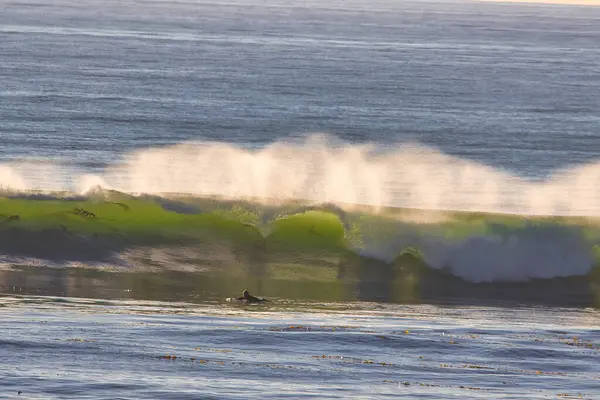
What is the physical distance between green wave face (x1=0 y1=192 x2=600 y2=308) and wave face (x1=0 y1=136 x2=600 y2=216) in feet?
8.52

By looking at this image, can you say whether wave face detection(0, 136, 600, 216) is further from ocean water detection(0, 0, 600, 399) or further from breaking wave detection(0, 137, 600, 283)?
breaking wave detection(0, 137, 600, 283)

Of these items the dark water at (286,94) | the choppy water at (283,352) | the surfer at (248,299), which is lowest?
the choppy water at (283,352)

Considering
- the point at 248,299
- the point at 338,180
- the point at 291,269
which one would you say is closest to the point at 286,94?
the point at 338,180

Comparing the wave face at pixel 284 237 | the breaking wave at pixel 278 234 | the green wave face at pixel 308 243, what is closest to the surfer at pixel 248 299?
the green wave face at pixel 308 243

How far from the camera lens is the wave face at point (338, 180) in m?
40.2

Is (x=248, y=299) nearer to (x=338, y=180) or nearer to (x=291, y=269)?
(x=291, y=269)

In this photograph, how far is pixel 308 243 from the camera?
1152 inches

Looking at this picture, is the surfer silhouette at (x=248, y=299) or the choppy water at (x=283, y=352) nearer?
the choppy water at (x=283, y=352)

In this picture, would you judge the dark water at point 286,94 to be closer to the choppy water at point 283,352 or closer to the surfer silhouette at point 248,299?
the surfer silhouette at point 248,299

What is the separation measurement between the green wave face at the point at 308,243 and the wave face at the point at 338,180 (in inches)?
102

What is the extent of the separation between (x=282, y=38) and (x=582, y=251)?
12853cm

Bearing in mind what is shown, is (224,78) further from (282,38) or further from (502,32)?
(502,32)

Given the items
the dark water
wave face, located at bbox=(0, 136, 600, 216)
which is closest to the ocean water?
wave face, located at bbox=(0, 136, 600, 216)

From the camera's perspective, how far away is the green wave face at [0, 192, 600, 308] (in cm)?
2769
